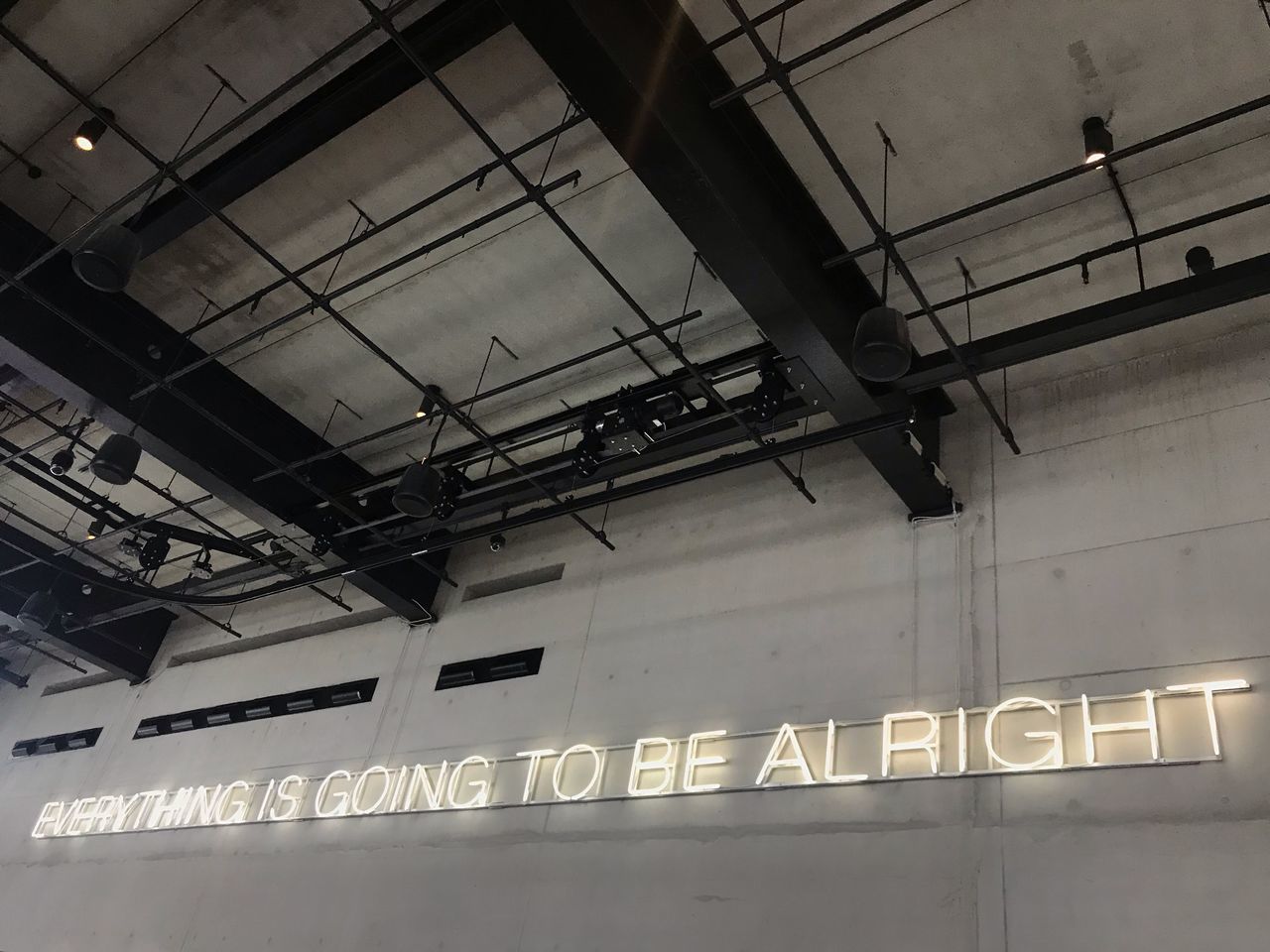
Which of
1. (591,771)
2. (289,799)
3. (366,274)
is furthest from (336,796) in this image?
(366,274)

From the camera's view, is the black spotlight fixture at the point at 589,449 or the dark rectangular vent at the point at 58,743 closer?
the black spotlight fixture at the point at 589,449

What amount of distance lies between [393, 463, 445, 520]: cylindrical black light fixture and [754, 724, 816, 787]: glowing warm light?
3.14 metres

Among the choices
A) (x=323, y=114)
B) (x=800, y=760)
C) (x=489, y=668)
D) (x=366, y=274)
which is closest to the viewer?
(x=323, y=114)

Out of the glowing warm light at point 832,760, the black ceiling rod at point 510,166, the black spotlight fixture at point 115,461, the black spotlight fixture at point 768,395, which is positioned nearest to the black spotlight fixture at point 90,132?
the black spotlight fixture at point 115,461

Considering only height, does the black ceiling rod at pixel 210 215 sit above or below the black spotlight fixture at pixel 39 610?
above

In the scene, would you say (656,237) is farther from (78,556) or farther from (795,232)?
(78,556)

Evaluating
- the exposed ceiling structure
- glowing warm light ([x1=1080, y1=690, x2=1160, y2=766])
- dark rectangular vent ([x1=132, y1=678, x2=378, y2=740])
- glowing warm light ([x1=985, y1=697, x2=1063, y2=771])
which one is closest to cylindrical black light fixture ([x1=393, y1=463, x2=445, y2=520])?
the exposed ceiling structure

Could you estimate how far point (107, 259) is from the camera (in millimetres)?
5109

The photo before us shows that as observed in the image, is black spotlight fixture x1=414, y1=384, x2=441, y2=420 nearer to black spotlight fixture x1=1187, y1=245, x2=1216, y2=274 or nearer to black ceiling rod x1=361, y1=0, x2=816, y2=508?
black ceiling rod x1=361, y1=0, x2=816, y2=508

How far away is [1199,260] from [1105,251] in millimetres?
524

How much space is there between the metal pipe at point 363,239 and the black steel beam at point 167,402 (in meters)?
0.33

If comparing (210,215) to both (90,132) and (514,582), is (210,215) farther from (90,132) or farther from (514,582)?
(514,582)

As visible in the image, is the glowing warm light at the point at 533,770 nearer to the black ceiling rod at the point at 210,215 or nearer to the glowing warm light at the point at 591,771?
the glowing warm light at the point at 591,771

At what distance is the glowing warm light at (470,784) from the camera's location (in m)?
7.85
